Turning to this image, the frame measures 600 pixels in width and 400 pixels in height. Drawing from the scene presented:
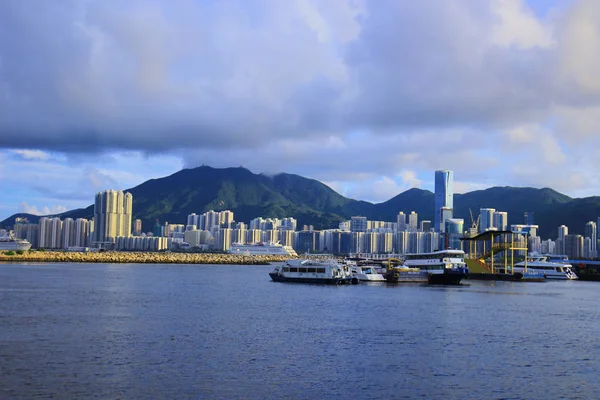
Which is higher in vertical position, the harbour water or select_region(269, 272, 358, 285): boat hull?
select_region(269, 272, 358, 285): boat hull

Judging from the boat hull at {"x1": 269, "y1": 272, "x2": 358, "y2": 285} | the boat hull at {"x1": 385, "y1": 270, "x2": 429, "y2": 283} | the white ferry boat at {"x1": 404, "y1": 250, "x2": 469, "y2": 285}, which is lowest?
the boat hull at {"x1": 269, "y1": 272, "x2": 358, "y2": 285}

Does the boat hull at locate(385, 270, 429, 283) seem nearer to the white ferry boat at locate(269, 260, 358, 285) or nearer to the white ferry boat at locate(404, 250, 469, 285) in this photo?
the white ferry boat at locate(404, 250, 469, 285)

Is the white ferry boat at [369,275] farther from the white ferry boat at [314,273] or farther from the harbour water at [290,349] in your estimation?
the harbour water at [290,349]

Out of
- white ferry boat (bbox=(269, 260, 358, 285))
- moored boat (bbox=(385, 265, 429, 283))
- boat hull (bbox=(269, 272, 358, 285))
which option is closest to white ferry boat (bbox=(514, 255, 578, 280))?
moored boat (bbox=(385, 265, 429, 283))

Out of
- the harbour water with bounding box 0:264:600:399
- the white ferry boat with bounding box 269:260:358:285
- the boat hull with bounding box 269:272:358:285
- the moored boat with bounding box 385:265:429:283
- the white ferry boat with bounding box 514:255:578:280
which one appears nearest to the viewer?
the harbour water with bounding box 0:264:600:399

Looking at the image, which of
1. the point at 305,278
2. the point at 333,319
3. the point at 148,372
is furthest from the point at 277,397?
the point at 305,278

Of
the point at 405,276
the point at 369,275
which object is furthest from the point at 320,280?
the point at 405,276

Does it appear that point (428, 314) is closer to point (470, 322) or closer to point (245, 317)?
point (470, 322)
